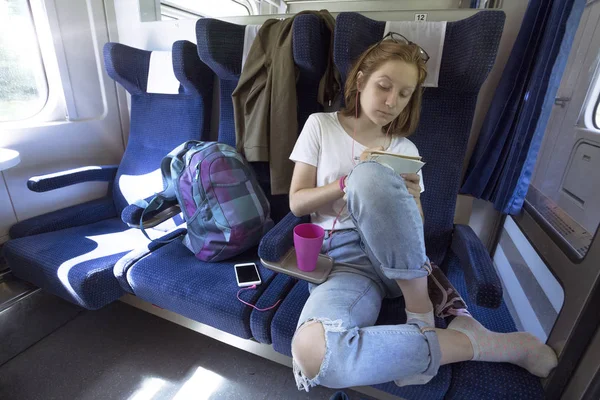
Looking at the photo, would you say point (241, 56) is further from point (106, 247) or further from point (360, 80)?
point (106, 247)

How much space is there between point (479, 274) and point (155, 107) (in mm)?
1864

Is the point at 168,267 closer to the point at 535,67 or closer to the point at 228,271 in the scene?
the point at 228,271

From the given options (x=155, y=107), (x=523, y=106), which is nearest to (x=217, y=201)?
(x=155, y=107)

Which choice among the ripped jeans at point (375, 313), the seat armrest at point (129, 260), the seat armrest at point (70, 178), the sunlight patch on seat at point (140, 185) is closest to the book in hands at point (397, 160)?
the ripped jeans at point (375, 313)

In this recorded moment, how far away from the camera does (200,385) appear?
1.32 meters

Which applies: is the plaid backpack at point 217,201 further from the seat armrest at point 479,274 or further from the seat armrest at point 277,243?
the seat armrest at point 479,274

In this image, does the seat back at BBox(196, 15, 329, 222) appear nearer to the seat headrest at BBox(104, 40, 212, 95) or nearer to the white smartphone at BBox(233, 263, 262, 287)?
the seat headrest at BBox(104, 40, 212, 95)

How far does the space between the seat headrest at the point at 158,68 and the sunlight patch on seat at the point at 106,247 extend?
82 cm

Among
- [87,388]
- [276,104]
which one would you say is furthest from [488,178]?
[87,388]

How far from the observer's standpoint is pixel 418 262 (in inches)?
35.0

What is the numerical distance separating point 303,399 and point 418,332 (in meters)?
0.70

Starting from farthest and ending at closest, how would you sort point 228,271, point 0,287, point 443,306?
point 0,287 → point 228,271 → point 443,306

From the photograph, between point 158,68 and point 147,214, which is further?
point 158,68

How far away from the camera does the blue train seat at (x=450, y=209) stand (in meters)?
0.85
